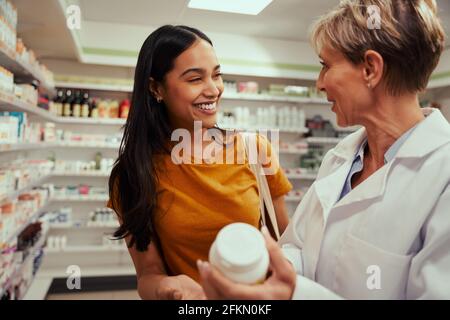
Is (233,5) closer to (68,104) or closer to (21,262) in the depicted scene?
(68,104)

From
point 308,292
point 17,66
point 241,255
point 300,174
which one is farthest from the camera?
point 300,174

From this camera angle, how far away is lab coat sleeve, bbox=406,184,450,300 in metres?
0.81

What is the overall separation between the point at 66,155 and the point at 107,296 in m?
1.94

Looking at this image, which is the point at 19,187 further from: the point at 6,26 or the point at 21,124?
the point at 6,26

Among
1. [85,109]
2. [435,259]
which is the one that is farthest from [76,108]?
[435,259]

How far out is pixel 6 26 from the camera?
2.39 m

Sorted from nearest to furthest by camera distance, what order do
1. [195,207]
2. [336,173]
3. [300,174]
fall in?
[336,173] → [195,207] → [300,174]

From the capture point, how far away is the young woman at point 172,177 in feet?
4.37

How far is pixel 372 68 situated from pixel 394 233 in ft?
1.39

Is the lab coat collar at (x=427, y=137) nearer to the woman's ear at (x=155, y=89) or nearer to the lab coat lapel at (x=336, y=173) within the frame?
the lab coat lapel at (x=336, y=173)

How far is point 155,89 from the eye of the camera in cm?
150

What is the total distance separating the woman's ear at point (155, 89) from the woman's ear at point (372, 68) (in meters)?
0.79

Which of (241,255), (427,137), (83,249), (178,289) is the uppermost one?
(427,137)

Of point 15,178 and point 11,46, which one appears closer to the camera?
point 11,46
